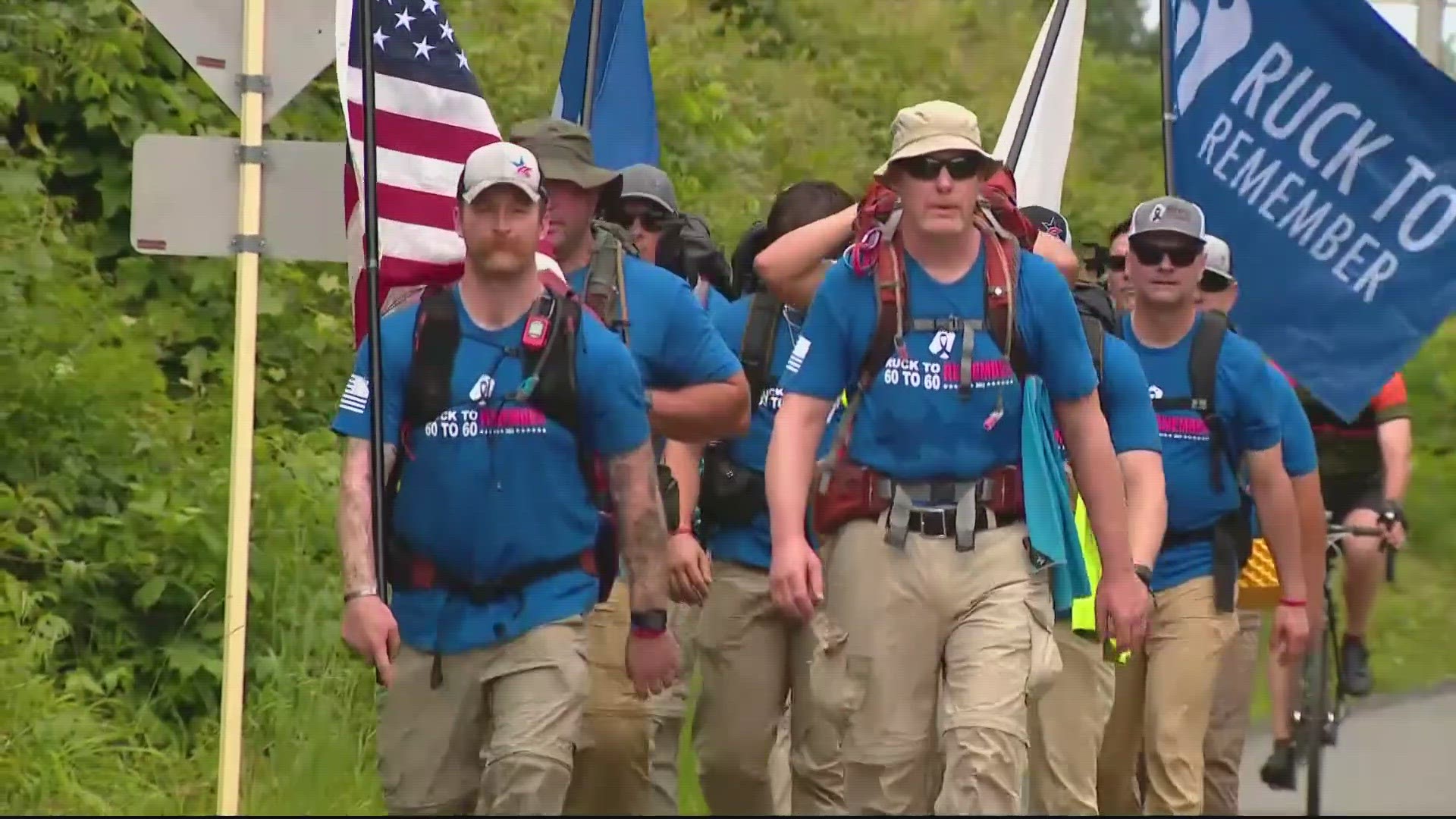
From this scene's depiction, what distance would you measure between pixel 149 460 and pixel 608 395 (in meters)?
4.87

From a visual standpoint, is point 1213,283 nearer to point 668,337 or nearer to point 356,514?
point 668,337

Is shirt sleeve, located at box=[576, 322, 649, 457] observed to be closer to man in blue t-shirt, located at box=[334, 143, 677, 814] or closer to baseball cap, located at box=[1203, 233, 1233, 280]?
man in blue t-shirt, located at box=[334, 143, 677, 814]

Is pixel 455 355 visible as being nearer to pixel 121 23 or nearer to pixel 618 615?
pixel 618 615

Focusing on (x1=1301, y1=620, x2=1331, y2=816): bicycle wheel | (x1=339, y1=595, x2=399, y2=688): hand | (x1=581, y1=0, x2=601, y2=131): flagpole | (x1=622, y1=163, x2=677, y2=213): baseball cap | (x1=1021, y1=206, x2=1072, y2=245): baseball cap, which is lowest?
(x1=1301, y1=620, x2=1331, y2=816): bicycle wheel

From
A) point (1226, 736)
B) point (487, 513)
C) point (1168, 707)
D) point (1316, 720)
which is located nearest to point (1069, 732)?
point (1168, 707)

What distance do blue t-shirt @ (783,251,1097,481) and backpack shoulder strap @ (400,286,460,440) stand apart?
965 millimetres

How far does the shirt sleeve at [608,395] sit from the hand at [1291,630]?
11.0 feet

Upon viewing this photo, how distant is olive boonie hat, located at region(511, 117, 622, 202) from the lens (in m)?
8.16

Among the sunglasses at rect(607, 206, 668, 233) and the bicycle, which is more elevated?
the sunglasses at rect(607, 206, 668, 233)

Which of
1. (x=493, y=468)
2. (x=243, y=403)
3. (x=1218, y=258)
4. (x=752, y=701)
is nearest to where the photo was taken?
(x=493, y=468)

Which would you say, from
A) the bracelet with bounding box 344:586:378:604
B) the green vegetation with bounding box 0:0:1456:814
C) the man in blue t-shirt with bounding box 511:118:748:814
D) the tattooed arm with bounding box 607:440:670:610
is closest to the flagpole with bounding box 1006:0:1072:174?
the man in blue t-shirt with bounding box 511:118:748:814

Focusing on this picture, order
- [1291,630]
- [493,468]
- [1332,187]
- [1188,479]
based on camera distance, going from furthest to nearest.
→ [1332,187], [1291,630], [1188,479], [493,468]

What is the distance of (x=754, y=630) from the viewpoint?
915 cm

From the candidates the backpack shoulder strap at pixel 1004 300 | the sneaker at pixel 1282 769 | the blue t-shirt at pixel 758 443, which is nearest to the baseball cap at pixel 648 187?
the blue t-shirt at pixel 758 443
